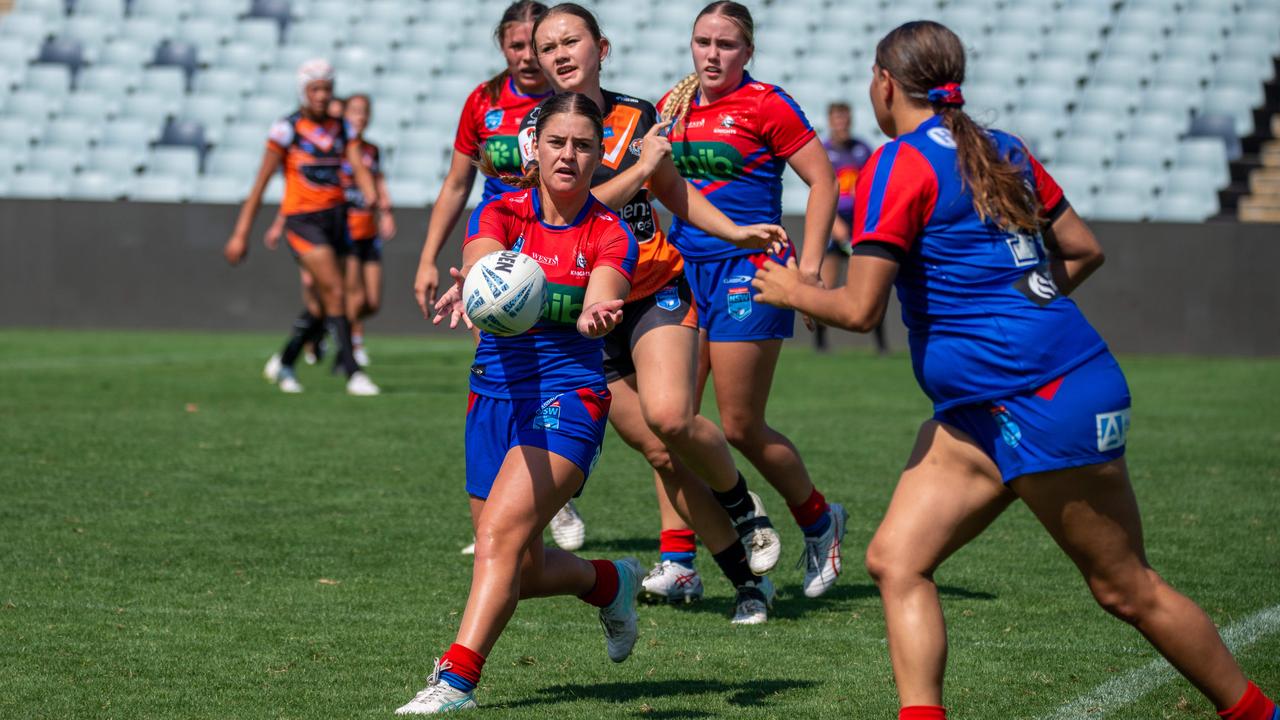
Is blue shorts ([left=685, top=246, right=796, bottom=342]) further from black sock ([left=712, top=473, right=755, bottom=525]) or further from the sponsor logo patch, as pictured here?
black sock ([left=712, top=473, right=755, bottom=525])

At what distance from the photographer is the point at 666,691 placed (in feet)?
16.1

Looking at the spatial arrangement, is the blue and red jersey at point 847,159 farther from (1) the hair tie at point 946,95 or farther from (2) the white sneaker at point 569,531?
(1) the hair tie at point 946,95

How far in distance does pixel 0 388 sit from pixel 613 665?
31.6 ft

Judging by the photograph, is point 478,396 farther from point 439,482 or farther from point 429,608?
point 439,482

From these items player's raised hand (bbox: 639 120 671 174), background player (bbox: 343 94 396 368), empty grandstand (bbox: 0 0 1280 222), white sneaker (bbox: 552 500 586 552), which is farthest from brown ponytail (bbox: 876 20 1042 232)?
empty grandstand (bbox: 0 0 1280 222)

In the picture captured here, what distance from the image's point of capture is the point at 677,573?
246 inches

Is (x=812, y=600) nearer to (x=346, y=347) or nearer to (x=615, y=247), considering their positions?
(x=615, y=247)

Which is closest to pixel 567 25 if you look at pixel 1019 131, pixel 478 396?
pixel 478 396

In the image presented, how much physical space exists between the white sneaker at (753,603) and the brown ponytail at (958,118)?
2377 millimetres

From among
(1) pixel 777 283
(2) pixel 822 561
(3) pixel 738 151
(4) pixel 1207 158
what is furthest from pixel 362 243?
(1) pixel 777 283

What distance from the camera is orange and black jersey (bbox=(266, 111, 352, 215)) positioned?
13125mm

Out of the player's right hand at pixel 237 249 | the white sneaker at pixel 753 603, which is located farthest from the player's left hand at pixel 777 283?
the player's right hand at pixel 237 249

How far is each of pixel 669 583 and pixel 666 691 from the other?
4.40 ft

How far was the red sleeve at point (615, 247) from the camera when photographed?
15.6 feet
